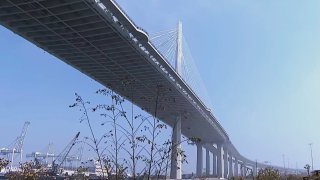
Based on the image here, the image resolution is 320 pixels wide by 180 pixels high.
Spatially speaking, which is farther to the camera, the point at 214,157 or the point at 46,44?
the point at 214,157

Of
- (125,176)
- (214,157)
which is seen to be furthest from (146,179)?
(214,157)

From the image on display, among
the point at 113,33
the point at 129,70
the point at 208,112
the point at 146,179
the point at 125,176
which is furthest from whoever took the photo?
the point at 208,112

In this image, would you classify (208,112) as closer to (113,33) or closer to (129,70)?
(129,70)

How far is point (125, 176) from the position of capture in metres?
9.00

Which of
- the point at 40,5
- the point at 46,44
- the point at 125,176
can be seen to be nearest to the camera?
the point at 125,176

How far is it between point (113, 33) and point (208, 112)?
41828 mm

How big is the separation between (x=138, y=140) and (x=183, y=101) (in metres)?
60.1

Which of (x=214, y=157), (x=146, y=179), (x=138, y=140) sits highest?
(x=214, y=157)

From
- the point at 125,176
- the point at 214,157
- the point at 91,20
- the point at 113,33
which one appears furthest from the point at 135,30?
the point at 214,157

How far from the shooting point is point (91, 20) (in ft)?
134

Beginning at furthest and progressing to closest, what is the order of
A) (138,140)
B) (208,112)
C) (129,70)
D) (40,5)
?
(208,112), (129,70), (40,5), (138,140)

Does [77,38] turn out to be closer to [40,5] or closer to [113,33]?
[113,33]

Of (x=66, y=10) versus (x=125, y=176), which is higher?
(x=66, y=10)

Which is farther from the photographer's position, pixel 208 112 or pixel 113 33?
pixel 208 112
